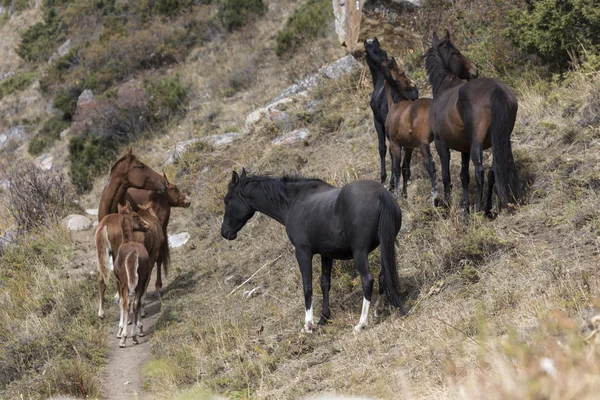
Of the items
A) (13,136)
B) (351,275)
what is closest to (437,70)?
(351,275)

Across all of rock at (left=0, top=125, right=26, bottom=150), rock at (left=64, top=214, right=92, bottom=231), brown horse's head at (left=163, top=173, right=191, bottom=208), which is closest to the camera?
brown horse's head at (left=163, top=173, right=191, bottom=208)

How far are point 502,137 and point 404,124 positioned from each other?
2342mm

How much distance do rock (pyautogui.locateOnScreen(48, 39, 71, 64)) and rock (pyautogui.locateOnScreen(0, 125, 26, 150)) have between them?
184 inches

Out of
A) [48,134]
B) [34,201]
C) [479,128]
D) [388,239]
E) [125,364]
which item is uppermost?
[479,128]

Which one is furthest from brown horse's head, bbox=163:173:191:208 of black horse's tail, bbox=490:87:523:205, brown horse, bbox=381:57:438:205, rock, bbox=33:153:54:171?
rock, bbox=33:153:54:171

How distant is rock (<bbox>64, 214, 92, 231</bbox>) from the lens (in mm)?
16188

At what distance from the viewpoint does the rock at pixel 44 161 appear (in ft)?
77.9

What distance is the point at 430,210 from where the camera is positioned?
31.4 ft

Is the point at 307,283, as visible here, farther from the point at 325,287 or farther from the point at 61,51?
the point at 61,51

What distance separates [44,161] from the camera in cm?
2420

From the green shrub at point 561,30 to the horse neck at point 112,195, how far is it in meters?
7.32

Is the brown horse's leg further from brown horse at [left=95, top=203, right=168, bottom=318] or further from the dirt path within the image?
the dirt path

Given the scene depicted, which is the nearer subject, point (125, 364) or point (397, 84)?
point (125, 364)

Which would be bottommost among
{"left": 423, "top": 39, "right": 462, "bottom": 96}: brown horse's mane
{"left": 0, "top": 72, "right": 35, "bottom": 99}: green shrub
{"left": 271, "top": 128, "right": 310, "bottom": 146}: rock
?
{"left": 0, "top": 72, "right": 35, "bottom": 99}: green shrub
